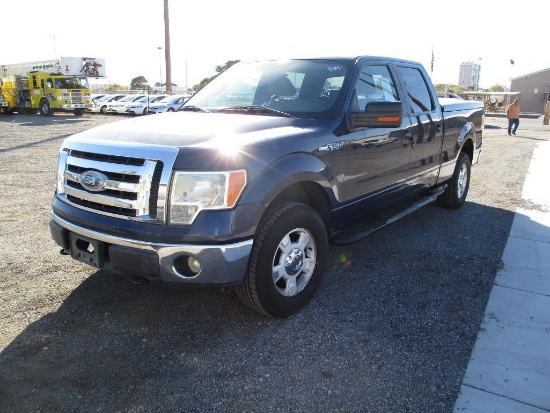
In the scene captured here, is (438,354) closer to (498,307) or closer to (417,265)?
(498,307)

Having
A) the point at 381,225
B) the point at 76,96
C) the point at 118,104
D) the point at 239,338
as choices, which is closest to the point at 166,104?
the point at 118,104

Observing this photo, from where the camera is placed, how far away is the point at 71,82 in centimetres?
2880

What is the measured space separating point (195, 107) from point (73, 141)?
1.28m

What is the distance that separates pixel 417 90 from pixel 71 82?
28.7 meters

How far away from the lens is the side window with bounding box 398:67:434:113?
4812 mm

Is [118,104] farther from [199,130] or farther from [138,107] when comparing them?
[199,130]

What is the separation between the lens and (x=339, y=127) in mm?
3541

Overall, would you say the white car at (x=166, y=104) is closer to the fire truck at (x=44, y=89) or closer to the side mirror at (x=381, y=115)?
the fire truck at (x=44, y=89)

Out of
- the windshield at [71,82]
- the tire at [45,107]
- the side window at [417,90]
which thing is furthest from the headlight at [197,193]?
the windshield at [71,82]

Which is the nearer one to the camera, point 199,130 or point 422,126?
point 199,130

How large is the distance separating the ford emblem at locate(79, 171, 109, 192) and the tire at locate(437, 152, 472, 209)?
15.8ft

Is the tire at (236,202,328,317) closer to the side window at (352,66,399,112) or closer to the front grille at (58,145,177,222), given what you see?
the front grille at (58,145,177,222)

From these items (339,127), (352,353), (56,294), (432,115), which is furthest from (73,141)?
(432,115)

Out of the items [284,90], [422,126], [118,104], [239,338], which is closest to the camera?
[239,338]
